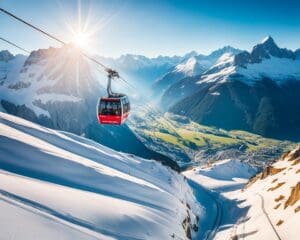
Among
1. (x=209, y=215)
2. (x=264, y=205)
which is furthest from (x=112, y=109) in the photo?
(x=209, y=215)

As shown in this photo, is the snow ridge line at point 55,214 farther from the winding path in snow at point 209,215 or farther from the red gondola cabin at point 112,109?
the winding path in snow at point 209,215

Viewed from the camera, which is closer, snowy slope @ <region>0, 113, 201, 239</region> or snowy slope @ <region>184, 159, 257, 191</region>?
snowy slope @ <region>0, 113, 201, 239</region>

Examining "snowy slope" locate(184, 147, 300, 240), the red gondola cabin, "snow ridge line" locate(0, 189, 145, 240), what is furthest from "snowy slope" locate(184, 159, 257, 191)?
"snow ridge line" locate(0, 189, 145, 240)

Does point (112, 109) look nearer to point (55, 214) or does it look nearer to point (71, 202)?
point (71, 202)

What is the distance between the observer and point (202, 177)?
126 meters

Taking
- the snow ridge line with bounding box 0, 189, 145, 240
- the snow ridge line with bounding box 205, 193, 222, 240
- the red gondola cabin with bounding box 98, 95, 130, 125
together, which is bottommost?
the snow ridge line with bounding box 0, 189, 145, 240

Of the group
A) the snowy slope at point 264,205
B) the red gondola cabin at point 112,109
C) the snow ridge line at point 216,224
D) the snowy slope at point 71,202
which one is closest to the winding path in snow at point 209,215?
the snow ridge line at point 216,224

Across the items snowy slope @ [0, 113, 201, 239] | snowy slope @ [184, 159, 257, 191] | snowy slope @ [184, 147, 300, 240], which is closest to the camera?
snowy slope @ [0, 113, 201, 239]

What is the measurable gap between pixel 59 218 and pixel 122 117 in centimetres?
1690

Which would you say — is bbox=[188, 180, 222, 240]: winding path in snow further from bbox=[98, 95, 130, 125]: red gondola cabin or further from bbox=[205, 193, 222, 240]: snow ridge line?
bbox=[98, 95, 130, 125]: red gondola cabin

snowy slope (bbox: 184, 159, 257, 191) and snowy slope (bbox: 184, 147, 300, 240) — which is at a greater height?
snowy slope (bbox: 184, 159, 257, 191)

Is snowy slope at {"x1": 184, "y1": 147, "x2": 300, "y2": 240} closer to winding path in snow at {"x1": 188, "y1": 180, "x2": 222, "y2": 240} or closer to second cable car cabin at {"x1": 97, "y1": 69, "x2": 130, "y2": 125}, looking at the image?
winding path in snow at {"x1": 188, "y1": 180, "x2": 222, "y2": 240}

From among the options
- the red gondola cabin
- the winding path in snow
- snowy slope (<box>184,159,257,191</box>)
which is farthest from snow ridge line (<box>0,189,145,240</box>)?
snowy slope (<box>184,159,257,191</box>)

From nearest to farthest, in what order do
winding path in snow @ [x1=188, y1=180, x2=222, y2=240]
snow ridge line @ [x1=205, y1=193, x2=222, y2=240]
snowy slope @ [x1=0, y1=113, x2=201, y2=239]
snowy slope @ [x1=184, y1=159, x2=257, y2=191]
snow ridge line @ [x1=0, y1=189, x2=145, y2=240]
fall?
snowy slope @ [x1=0, y1=113, x2=201, y2=239], snow ridge line @ [x1=0, y1=189, x2=145, y2=240], snow ridge line @ [x1=205, y1=193, x2=222, y2=240], winding path in snow @ [x1=188, y1=180, x2=222, y2=240], snowy slope @ [x1=184, y1=159, x2=257, y2=191]
